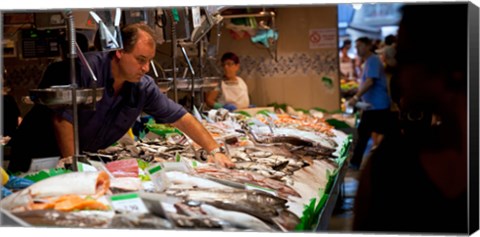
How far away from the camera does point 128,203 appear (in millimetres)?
4121

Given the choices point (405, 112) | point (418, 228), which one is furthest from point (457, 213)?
point (405, 112)

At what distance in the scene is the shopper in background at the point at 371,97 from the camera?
4.31m

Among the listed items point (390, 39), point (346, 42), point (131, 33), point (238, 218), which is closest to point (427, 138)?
point (390, 39)

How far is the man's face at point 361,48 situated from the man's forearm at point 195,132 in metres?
0.81

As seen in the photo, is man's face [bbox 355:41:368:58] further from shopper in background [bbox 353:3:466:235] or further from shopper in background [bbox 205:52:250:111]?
shopper in background [bbox 205:52:250:111]

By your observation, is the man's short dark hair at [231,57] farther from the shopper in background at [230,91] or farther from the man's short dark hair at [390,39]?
the man's short dark hair at [390,39]

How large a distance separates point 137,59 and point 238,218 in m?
0.84

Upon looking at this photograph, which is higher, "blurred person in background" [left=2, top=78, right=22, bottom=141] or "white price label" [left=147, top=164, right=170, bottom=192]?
"blurred person in background" [left=2, top=78, right=22, bottom=141]

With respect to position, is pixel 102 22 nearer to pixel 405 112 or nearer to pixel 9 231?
pixel 9 231

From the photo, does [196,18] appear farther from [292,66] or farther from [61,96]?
[61,96]

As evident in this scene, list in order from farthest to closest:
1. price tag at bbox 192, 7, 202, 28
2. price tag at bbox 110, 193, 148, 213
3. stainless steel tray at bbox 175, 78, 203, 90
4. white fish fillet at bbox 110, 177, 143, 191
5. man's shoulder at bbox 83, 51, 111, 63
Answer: stainless steel tray at bbox 175, 78, 203, 90, price tag at bbox 192, 7, 202, 28, man's shoulder at bbox 83, 51, 111, 63, white fish fillet at bbox 110, 177, 143, 191, price tag at bbox 110, 193, 148, 213

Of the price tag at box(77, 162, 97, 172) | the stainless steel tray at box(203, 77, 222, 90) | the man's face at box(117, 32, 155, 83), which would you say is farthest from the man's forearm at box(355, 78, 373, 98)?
the price tag at box(77, 162, 97, 172)

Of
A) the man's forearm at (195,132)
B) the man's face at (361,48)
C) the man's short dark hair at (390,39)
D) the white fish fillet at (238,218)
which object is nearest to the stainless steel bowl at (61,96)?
A: the man's forearm at (195,132)

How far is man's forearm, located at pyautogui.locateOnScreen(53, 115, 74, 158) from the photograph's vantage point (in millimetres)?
4434
